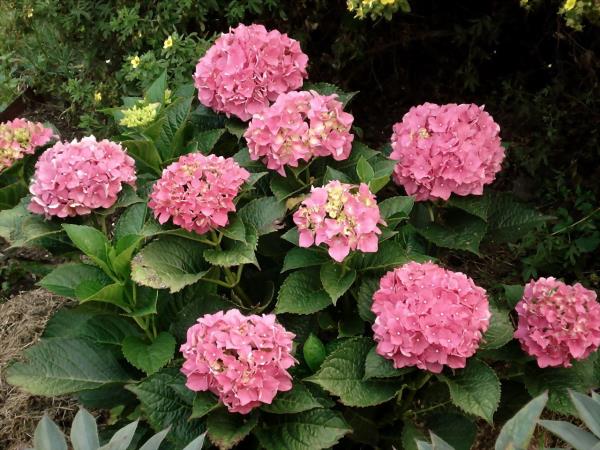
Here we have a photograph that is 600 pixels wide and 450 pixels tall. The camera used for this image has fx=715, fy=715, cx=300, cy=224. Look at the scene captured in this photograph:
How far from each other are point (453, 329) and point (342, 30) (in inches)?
87.1

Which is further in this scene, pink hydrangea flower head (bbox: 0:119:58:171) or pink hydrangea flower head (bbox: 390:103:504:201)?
pink hydrangea flower head (bbox: 0:119:58:171)

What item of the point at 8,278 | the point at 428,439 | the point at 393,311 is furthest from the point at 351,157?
the point at 8,278

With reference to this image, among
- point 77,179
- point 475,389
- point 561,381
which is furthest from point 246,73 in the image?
point 561,381

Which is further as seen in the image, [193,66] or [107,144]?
[193,66]

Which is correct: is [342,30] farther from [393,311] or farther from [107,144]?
[393,311]

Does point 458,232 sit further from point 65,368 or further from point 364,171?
point 65,368

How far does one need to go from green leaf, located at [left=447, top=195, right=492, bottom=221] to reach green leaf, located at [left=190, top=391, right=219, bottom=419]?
96 cm

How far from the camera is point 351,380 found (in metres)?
1.85

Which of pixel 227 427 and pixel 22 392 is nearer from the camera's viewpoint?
pixel 227 427

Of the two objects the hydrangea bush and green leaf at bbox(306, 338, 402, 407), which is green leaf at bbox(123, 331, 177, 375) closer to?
the hydrangea bush

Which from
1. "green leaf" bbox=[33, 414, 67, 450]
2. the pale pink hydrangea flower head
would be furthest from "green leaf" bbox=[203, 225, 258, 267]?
"green leaf" bbox=[33, 414, 67, 450]

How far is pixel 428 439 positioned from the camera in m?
2.03

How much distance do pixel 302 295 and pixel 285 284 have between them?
57 mm

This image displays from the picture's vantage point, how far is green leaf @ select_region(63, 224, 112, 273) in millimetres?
2000
